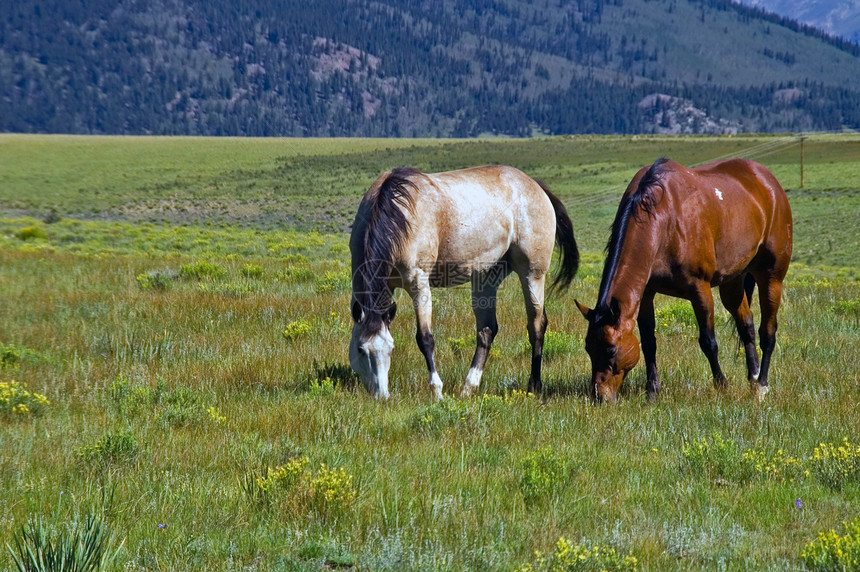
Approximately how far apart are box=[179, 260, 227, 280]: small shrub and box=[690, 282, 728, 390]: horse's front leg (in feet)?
30.0

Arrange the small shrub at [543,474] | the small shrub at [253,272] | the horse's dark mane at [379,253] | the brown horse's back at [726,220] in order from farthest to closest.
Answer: the small shrub at [253,272]
the brown horse's back at [726,220]
the horse's dark mane at [379,253]
the small shrub at [543,474]

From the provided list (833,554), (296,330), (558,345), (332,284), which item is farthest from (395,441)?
(332,284)

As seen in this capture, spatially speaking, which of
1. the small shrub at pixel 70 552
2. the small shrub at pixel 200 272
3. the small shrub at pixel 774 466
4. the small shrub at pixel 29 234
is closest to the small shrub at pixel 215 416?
the small shrub at pixel 70 552

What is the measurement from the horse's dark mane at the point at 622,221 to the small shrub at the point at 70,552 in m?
4.38

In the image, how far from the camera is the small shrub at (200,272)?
45.5 ft

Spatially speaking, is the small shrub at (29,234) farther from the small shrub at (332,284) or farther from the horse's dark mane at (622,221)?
the horse's dark mane at (622,221)

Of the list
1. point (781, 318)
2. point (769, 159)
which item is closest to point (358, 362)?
point (781, 318)

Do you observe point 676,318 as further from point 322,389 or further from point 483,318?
point 322,389

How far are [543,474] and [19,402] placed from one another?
14.3ft

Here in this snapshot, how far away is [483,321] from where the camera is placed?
8.23 m

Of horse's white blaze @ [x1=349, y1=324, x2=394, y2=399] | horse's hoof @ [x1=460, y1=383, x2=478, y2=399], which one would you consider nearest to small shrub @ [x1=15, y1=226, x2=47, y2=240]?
→ horse's white blaze @ [x1=349, y1=324, x2=394, y2=399]

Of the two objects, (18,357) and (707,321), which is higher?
(707,321)

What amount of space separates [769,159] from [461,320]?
6867cm

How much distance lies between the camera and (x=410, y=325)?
32.6 feet
